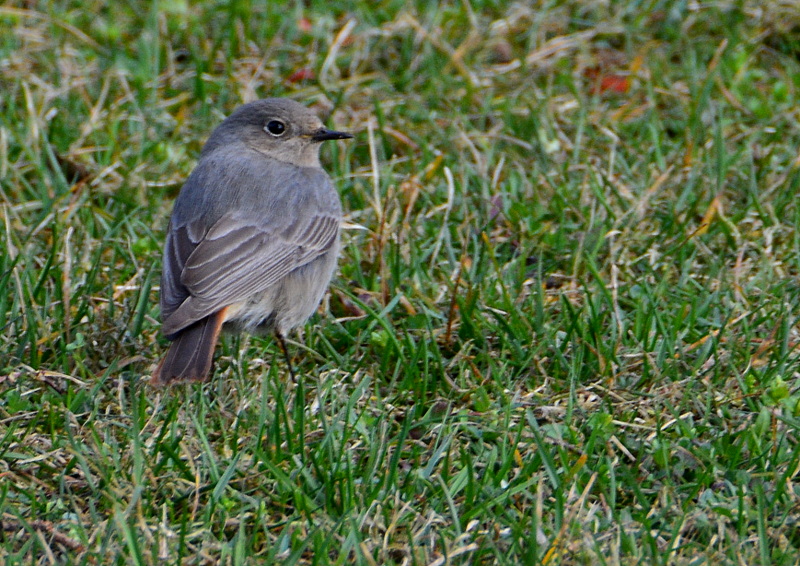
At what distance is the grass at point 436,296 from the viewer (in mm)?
3918

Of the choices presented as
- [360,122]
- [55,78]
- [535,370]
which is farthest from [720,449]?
[55,78]

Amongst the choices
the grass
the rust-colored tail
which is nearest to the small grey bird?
the rust-colored tail

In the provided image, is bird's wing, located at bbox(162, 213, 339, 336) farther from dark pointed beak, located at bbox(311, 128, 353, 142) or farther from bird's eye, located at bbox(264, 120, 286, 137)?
bird's eye, located at bbox(264, 120, 286, 137)

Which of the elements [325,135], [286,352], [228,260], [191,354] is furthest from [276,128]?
[191,354]

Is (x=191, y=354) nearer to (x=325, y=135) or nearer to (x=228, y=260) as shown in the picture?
(x=228, y=260)

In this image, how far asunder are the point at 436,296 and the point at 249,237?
3.34 ft

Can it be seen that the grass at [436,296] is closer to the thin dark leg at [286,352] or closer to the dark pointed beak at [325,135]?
the thin dark leg at [286,352]

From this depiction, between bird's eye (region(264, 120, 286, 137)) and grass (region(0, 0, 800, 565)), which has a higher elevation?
bird's eye (region(264, 120, 286, 137))

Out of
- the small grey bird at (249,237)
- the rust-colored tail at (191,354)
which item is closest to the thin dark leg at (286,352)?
the small grey bird at (249,237)

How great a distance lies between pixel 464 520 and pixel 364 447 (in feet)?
2.21

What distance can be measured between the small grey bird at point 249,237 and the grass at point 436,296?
23 cm

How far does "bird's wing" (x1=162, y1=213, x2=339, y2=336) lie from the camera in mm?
4809

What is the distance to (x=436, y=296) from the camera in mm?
5602

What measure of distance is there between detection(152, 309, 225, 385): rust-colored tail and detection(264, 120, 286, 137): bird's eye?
1.49 meters
